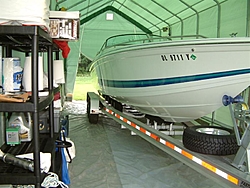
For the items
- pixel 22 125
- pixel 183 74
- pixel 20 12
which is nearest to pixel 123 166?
pixel 183 74

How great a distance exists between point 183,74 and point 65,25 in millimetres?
1332

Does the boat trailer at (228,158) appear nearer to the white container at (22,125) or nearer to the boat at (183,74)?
the boat at (183,74)

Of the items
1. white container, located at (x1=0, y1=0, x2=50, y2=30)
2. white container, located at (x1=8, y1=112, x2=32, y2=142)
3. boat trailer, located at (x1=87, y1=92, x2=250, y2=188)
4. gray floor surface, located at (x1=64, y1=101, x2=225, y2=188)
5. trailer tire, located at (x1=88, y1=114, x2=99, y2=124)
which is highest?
white container, located at (x1=0, y1=0, x2=50, y2=30)

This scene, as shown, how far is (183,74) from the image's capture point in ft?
9.03

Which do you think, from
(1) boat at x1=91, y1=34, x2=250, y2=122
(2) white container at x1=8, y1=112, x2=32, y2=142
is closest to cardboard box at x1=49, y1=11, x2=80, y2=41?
(2) white container at x1=8, y1=112, x2=32, y2=142

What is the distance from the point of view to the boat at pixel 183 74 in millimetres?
2471

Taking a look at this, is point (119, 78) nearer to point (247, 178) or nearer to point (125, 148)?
point (125, 148)

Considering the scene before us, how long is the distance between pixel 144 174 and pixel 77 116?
3772 mm

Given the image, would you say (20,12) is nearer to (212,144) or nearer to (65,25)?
(65,25)

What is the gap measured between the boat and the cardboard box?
1.09 meters

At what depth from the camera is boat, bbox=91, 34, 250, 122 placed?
8.11 feet

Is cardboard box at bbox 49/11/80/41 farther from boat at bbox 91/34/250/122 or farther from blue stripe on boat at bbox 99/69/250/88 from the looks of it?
blue stripe on boat at bbox 99/69/250/88

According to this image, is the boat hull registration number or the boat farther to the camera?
the boat hull registration number

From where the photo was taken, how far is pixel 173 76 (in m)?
2.84
